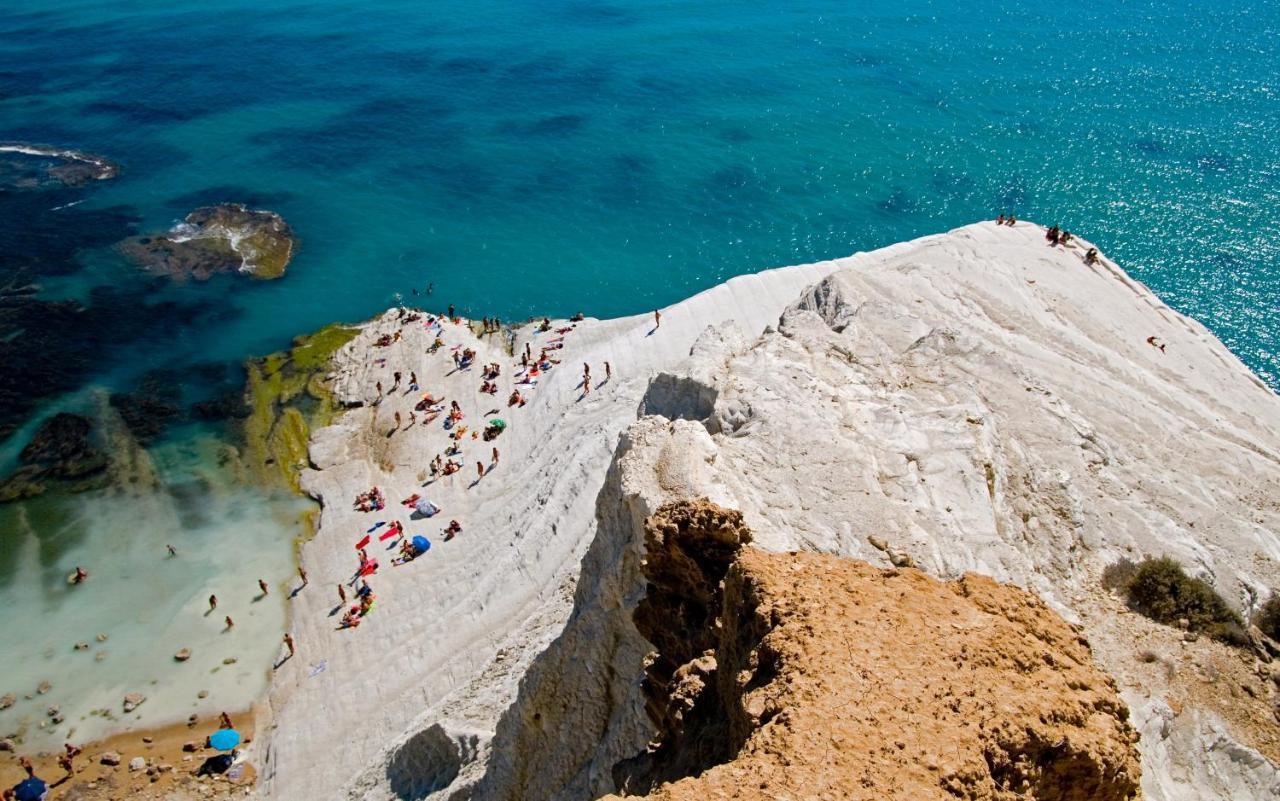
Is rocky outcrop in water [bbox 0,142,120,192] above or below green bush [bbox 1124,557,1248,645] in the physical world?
below

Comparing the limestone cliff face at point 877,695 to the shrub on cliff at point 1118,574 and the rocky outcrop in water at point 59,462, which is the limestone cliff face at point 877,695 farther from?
the rocky outcrop in water at point 59,462

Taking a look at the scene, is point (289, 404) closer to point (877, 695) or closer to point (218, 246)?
point (218, 246)

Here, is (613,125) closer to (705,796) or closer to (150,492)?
(150,492)

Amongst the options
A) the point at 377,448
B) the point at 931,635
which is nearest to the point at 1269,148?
the point at 377,448

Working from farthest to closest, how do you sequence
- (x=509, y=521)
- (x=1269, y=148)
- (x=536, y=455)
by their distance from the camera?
(x=1269, y=148) < (x=536, y=455) < (x=509, y=521)

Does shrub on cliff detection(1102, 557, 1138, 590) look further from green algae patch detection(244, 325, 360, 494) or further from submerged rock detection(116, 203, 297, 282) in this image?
submerged rock detection(116, 203, 297, 282)

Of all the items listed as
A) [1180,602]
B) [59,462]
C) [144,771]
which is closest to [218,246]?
[59,462]

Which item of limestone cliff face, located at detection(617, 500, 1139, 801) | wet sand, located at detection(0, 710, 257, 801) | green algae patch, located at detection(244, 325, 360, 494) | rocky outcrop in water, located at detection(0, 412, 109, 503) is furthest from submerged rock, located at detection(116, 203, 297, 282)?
limestone cliff face, located at detection(617, 500, 1139, 801)
